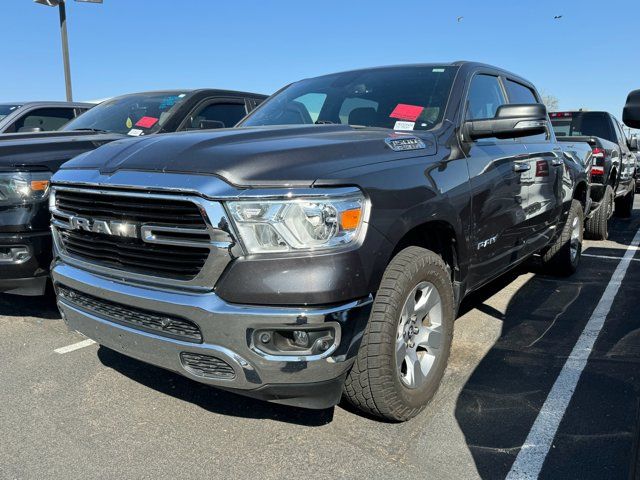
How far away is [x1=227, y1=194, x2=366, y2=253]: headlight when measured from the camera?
2094mm

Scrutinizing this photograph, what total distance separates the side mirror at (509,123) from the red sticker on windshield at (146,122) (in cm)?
316

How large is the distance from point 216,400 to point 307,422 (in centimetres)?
56

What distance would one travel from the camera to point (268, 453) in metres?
2.49

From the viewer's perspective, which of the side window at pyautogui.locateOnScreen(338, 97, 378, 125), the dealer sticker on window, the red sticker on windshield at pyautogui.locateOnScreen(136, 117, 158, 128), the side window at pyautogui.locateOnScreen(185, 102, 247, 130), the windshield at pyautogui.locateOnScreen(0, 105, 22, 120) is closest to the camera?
the dealer sticker on window

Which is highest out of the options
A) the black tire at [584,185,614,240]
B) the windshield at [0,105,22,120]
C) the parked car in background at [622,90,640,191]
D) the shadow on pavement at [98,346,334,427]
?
the parked car in background at [622,90,640,191]

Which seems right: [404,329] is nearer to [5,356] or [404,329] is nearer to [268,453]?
[268,453]

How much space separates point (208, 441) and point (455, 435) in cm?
121

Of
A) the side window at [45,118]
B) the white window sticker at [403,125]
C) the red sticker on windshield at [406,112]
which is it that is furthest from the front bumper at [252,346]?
the side window at [45,118]

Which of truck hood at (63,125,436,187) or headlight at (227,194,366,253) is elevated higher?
truck hood at (63,125,436,187)

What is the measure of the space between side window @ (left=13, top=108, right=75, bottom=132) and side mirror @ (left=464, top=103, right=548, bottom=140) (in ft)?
19.1

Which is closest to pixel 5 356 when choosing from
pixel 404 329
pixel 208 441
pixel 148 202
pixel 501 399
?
pixel 208 441

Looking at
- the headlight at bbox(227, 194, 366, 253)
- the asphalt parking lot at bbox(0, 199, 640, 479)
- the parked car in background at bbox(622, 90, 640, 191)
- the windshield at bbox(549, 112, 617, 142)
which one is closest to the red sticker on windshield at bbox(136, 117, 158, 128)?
the asphalt parking lot at bbox(0, 199, 640, 479)

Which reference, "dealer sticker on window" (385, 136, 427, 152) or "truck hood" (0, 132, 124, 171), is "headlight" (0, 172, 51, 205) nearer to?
"truck hood" (0, 132, 124, 171)

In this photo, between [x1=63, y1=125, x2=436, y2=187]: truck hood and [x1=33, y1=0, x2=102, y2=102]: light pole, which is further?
[x1=33, y1=0, x2=102, y2=102]: light pole
